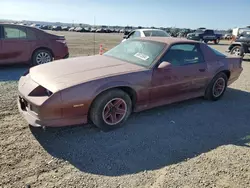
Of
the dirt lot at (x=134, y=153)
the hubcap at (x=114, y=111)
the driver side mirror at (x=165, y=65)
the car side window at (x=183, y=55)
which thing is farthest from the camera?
the car side window at (x=183, y=55)

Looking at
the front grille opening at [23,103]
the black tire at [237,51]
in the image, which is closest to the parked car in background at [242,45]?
the black tire at [237,51]

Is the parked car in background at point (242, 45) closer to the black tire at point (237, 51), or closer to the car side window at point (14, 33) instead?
the black tire at point (237, 51)

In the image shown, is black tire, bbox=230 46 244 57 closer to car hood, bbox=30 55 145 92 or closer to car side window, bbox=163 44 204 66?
car side window, bbox=163 44 204 66

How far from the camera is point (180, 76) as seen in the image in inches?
173

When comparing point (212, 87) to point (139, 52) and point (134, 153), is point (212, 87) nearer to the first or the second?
point (139, 52)

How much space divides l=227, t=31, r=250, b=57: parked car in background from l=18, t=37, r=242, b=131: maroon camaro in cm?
779

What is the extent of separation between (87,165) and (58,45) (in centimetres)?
622

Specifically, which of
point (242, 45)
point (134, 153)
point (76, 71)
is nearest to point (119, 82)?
point (76, 71)

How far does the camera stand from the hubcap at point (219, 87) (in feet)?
17.4

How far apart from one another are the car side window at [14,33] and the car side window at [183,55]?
17.5 ft

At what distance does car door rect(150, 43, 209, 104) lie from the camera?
4.10 metres

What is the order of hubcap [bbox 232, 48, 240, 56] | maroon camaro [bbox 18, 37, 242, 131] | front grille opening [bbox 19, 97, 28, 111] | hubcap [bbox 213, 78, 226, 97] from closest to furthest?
1. maroon camaro [bbox 18, 37, 242, 131]
2. front grille opening [bbox 19, 97, 28, 111]
3. hubcap [bbox 213, 78, 226, 97]
4. hubcap [bbox 232, 48, 240, 56]

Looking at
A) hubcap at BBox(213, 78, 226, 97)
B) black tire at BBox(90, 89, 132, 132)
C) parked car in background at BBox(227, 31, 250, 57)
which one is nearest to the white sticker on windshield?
black tire at BBox(90, 89, 132, 132)

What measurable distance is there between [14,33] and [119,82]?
18.1 feet
